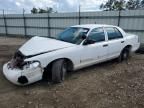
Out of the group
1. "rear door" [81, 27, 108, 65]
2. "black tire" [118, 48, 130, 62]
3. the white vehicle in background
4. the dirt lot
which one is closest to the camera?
the dirt lot

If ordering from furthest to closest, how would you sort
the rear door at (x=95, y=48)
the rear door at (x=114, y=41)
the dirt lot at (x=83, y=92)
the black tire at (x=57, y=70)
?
the rear door at (x=114, y=41)
the rear door at (x=95, y=48)
the black tire at (x=57, y=70)
the dirt lot at (x=83, y=92)

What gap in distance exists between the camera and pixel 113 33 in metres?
5.96

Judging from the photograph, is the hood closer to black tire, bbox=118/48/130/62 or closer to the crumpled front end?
the crumpled front end

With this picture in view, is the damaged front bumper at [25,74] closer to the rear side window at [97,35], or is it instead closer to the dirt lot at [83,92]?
the dirt lot at [83,92]

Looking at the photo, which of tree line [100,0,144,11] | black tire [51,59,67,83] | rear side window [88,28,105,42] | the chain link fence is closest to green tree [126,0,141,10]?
tree line [100,0,144,11]

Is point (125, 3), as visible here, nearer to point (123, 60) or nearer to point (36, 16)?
point (36, 16)

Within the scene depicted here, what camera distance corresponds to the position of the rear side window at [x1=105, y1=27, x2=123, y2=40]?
226 inches

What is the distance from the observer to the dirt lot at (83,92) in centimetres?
349

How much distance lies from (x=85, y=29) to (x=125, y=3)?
59.8 feet

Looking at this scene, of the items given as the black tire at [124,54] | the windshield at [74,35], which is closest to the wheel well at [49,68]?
the windshield at [74,35]

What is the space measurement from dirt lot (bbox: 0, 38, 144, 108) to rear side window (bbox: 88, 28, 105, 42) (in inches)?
43.1

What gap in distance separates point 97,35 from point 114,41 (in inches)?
31.1

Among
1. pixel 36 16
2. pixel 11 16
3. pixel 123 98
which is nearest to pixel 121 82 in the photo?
pixel 123 98

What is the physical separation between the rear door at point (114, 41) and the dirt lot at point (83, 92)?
0.84 meters
